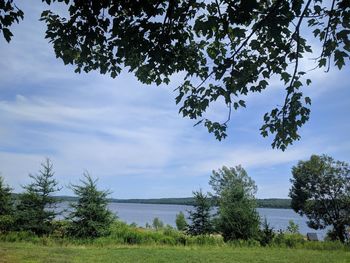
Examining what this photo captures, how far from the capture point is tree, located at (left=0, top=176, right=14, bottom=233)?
64.7 ft

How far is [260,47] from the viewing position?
643 cm

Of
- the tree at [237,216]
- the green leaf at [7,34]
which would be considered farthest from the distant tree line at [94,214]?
the green leaf at [7,34]

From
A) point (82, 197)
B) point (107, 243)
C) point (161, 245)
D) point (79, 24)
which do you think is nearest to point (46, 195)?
point (82, 197)

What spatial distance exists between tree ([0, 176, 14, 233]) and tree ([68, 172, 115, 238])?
3068mm

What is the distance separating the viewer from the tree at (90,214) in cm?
2025

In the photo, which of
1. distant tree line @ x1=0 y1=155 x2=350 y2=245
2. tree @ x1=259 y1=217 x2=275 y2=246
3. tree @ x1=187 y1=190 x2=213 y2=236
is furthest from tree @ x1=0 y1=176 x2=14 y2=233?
tree @ x1=259 y1=217 x2=275 y2=246

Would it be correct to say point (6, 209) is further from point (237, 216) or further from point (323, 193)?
point (323, 193)

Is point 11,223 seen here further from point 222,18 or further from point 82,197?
point 222,18

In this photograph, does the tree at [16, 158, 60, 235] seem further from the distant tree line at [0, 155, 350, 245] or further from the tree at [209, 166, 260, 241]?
the tree at [209, 166, 260, 241]

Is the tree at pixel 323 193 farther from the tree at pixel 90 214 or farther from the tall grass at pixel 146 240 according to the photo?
the tree at pixel 90 214

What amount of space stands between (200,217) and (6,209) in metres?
11.2

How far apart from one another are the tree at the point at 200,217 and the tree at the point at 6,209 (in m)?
10.2

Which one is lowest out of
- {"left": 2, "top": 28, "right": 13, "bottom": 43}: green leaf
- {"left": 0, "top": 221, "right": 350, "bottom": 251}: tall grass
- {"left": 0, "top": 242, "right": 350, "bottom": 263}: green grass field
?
{"left": 0, "top": 242, "right": 350, "bottom": 263}: green grass field

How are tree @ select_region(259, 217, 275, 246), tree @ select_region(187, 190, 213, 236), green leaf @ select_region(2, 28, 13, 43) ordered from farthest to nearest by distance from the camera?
tree @ select_region(187, 190, 213, 236) < tree @ select_region(259, 217, 275, 246) < green leaf @ select_region(2, 28, 13, 43)
